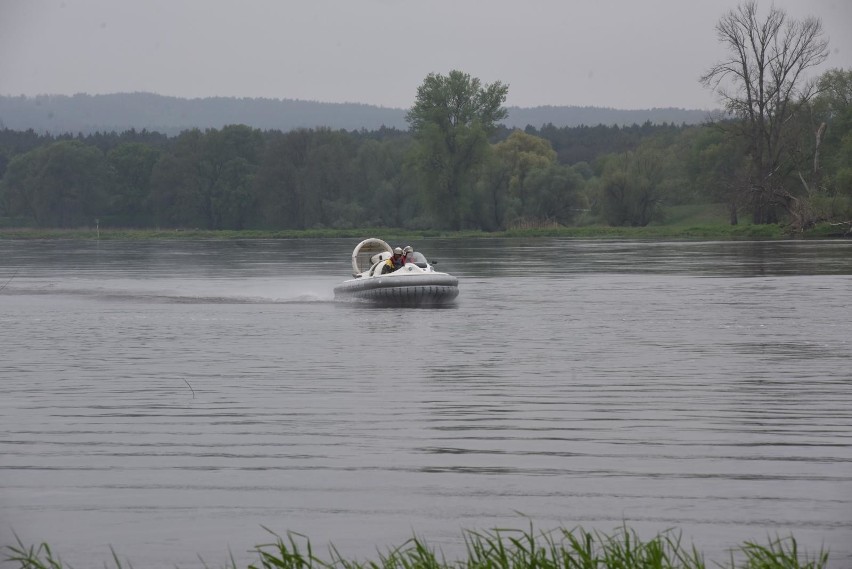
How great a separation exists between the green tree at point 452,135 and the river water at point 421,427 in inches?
2508

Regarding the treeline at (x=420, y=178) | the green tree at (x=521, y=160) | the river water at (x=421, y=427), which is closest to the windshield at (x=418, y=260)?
the river water at (x=421, y=427)

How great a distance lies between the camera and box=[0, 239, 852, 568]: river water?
9016mm

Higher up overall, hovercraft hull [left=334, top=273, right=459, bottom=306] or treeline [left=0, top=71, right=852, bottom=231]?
treeline [left=0, top=71, right=852, bottom=231]

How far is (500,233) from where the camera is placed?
91.9 m

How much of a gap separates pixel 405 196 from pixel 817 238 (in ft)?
144

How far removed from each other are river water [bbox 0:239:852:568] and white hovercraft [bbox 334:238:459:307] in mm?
1648

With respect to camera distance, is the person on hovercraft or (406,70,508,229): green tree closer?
the person on hovercraft

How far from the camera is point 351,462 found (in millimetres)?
11086

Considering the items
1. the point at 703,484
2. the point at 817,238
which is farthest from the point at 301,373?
the point at 817,238

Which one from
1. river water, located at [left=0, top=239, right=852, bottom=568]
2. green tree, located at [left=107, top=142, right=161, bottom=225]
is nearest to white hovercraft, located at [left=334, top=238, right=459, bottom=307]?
river water, located at [left=0, top=239, right=852, bottom=568]

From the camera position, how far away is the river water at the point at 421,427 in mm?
9016

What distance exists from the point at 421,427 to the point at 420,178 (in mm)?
82204

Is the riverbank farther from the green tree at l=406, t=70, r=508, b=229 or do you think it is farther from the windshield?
the windshield

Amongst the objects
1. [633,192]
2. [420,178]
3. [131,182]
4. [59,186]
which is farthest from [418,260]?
[131,182]
